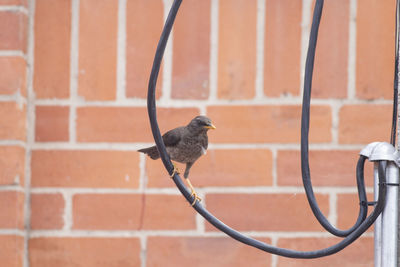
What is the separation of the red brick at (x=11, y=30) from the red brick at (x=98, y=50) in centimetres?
16

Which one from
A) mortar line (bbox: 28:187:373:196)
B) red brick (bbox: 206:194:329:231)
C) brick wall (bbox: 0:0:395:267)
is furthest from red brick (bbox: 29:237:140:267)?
red brick (bbox: 206:194:329:231)

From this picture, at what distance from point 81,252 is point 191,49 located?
0.61 metres

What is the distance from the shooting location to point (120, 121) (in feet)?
A: 5.68

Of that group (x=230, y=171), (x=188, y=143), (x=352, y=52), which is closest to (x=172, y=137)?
(x=188, y=143)

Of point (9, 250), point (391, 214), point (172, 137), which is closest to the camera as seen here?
point (391, 214)

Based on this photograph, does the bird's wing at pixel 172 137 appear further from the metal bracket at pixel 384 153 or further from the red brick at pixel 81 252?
the metal bracket at pixel 384 153

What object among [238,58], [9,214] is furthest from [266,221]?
[9,214]

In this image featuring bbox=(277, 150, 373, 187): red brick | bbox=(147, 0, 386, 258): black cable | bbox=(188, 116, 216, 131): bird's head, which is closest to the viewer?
bbox=(147, 0, 386, 258): black cable

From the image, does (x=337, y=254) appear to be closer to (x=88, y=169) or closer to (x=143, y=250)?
(x=143, y=250)

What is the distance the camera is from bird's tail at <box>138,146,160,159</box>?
1.63m

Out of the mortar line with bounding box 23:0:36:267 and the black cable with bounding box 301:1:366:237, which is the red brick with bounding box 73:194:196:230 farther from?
the black cable with bounding box 301:1:366:237

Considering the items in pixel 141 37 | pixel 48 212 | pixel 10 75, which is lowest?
pixel 48 212

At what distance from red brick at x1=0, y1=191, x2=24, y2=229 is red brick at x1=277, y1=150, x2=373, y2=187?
0.67 m

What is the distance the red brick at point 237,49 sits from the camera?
5.65ft
